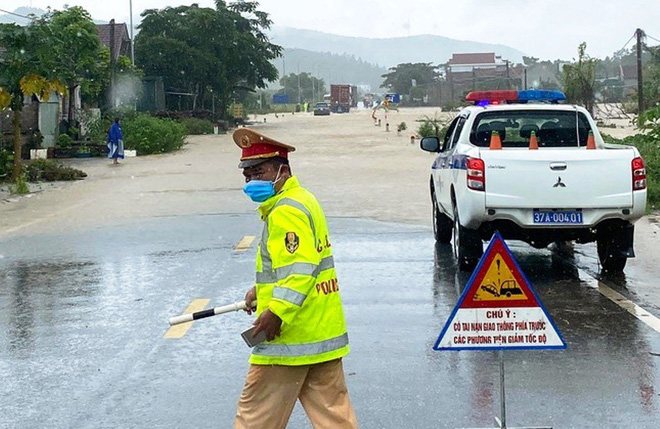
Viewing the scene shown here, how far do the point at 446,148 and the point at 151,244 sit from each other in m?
4.06

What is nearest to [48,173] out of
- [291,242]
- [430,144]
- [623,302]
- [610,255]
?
[430,144]

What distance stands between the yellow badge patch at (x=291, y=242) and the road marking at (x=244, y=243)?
27.1 ft

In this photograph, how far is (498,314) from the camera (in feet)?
18.1

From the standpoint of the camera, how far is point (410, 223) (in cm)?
1498

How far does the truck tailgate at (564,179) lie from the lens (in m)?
9.60

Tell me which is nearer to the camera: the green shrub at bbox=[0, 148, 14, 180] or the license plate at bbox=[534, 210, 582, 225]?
the license plate at bbox=[534, 210, 582, 225]

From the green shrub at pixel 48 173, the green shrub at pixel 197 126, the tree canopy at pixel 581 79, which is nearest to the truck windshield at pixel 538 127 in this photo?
the green shrub at pixel 48 173

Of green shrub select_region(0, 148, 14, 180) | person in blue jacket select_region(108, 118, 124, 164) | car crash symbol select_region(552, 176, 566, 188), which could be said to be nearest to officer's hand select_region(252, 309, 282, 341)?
car crash symbol select_region(552, 176, 566, 188)

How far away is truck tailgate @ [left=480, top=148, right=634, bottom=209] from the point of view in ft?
31.5

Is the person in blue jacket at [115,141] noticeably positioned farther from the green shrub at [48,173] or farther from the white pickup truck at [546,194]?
the white pickup truck at [546,194]

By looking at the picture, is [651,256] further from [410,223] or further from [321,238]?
[321,238]

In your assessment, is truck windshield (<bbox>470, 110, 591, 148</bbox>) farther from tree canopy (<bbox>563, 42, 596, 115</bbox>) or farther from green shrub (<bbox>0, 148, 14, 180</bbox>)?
tree canopy (<bbox>563, 42, 596, 115</bbox>)

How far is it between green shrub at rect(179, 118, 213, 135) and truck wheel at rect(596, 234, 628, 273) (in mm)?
47469

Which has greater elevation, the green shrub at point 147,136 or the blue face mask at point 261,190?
the green shrub at point 147,136
